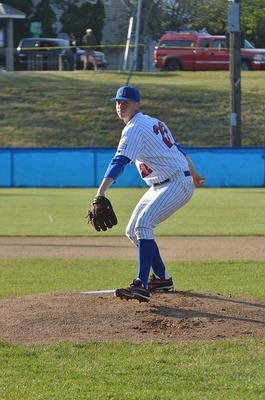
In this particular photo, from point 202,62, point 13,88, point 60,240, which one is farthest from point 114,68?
point 60,240

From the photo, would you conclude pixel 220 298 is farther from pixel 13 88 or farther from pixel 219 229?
pixel 13 88

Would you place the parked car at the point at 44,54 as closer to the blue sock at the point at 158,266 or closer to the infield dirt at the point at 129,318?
the blue sock at the point at 158,266

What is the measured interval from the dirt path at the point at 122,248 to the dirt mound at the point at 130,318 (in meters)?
4.97

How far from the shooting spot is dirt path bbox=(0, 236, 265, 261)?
13.3 metres

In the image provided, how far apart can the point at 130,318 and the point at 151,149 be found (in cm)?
142

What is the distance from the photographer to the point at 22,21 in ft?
175

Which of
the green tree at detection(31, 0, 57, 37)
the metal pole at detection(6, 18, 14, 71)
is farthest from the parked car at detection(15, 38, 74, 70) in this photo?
the green tree at detection(31, 0, 57, 37)

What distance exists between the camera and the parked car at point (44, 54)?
46.2 meters

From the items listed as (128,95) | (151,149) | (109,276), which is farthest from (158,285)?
(109,276)

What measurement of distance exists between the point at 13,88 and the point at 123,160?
3417 centimetres

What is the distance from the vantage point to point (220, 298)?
27.0 ft

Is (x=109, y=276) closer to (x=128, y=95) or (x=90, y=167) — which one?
(x=128, y=95)

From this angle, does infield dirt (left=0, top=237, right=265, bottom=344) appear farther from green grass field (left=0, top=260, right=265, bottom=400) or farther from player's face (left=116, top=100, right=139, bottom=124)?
player's face (left=116, top=100, right=139, bottom=124)

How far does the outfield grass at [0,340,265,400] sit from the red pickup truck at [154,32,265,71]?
3915cm
